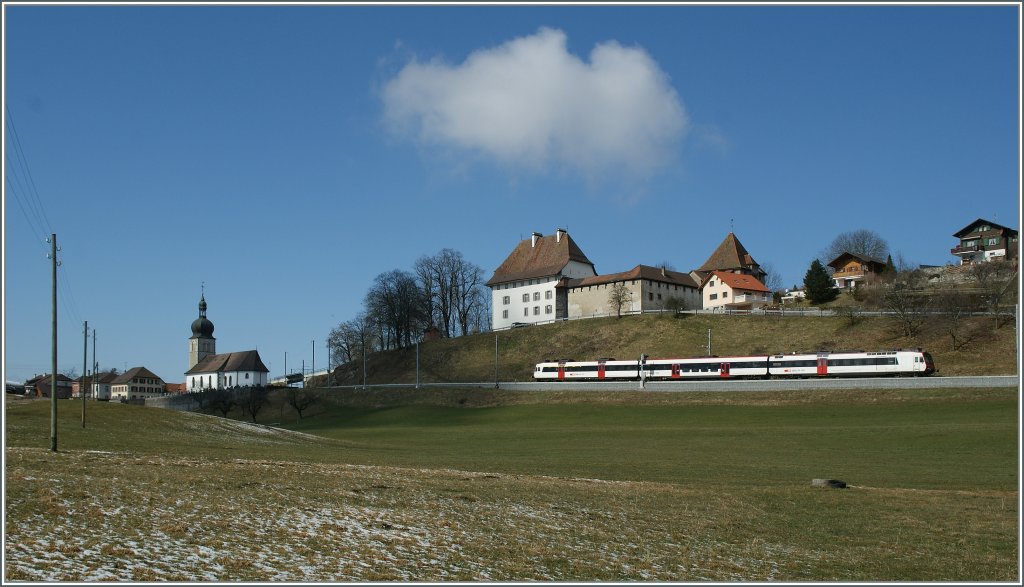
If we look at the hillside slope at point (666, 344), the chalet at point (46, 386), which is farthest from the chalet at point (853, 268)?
the chalet at point (46, 386)

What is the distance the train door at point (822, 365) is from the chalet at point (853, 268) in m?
67.9

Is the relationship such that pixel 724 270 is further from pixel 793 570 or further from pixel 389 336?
pixel 793 570

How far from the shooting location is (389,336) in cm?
13912

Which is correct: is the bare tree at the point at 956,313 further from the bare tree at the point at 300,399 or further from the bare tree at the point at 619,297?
the bare tree at the point at 300,399

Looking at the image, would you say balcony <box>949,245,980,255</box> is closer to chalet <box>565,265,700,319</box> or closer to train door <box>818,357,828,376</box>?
chalet <box>565,265,700,319</box>

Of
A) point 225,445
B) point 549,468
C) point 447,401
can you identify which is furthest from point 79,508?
point 447,401

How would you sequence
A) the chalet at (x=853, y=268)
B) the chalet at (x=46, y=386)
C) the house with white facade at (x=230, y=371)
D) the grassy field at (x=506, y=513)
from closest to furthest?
the grassy field at (x=506, y=513)
the chalet at (x=46, y=386)
the chalet at (x=853, y=268)
the house with white facade at (x=230, y=371)

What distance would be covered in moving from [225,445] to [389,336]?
101964mm

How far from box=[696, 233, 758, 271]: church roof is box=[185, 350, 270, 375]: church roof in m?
86.7

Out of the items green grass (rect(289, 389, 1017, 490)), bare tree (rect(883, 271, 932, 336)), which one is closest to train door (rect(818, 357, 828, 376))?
green grass (rect(289, 389, 1017, 490))

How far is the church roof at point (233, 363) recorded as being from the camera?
165m

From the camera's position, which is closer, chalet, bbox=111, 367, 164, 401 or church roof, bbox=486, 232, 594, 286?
church roof, bbox=486, 232, 594, 286

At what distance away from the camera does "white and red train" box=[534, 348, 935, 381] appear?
75.3 m

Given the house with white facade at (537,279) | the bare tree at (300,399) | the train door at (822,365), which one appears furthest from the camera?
the house with white facade at (537,279)
